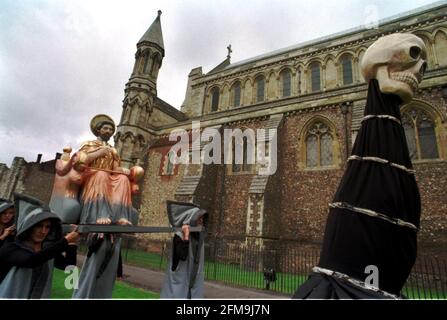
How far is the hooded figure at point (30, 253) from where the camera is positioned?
6.40 feet

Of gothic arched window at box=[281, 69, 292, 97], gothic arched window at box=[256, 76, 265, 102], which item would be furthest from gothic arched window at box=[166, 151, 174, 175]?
gothic arched window at box=[281, 69, 292, 97]

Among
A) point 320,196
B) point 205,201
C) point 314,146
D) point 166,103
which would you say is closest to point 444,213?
point 320,196

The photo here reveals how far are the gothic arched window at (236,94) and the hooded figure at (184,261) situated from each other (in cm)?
1916

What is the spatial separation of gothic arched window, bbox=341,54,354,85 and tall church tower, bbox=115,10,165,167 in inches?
589

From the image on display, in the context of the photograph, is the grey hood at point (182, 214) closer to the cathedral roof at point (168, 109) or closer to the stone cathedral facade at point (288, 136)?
the stone cathedral facade at point (288, 136)

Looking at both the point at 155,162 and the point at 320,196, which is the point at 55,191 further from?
the point at 155,162

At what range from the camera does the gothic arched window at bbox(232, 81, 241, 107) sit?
2241cm

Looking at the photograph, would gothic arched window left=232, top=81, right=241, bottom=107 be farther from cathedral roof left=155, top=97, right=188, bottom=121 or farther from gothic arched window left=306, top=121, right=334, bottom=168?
gothic arched window left=306, top=121, right=334, bottom=168

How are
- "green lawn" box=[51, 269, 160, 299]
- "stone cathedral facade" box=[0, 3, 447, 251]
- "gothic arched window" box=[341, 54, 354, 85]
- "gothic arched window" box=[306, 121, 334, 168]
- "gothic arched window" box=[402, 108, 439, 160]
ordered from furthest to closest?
"gothic arched window" box=[341, 54, 354, 85], "gothic arched window" box=[306, 121, 334, 168], "stone cathedral facade" box=[0, 3, 447, 251], "gothic arched window" box=[402, 108, 439, 160], "green lawn" box=[51, 269, 160, 299]

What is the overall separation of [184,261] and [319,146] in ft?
36.1

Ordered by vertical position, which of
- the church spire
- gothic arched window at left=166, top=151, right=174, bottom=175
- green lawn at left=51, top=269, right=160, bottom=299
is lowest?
green lawn at left=51, top=269, right=160, bottom=299

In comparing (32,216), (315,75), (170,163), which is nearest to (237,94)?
(315,75)

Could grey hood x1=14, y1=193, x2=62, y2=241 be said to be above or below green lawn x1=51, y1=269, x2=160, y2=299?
above
